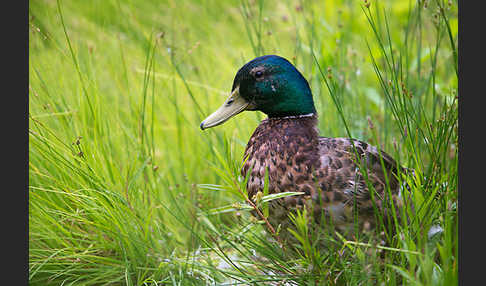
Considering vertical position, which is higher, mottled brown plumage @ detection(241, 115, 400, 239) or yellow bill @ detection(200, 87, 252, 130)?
yellow bill @ detection(200, 87, 252, 130)

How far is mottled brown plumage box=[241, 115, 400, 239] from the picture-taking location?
161 cm

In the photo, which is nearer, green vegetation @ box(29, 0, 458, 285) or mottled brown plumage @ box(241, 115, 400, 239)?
green vegetation @ box(29, 0, 458, 285)

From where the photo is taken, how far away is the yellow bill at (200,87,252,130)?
5.90 feet

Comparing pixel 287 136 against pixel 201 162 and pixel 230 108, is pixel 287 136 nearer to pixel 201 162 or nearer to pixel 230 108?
pixel 230 108

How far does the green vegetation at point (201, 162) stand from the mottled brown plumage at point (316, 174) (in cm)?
9

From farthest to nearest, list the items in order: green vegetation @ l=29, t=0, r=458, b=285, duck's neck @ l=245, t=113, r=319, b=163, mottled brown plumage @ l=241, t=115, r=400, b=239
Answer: duck's neck @ l=245, t=113, r=319, b=163 → mottled brown plumage @ l=241, t=115, r=400, b=239 → green vegetation @ l=29, t=0, r=458, b=285

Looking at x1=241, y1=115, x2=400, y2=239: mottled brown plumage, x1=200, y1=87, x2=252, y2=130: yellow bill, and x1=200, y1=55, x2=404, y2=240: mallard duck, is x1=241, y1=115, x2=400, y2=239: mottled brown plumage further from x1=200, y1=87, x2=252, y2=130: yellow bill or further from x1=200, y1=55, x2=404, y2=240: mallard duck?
x1=200, y1=87, x2=252, y2=130: yellow bill

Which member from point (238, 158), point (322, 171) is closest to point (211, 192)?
point (238, 158)

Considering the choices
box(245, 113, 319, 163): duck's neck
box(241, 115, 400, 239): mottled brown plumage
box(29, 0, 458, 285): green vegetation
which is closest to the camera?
box(29, 0, 458, 285): green vegetation

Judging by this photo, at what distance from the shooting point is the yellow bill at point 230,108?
180 cm

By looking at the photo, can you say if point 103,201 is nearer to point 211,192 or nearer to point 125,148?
point 125,148

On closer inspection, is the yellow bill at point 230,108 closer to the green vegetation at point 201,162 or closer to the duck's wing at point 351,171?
the green vegetation at point 201,162

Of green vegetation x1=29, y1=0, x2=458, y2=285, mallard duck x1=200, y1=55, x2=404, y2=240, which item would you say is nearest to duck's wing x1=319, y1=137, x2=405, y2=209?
mallard duck x1=200, y1=55, x2=404, y2=240

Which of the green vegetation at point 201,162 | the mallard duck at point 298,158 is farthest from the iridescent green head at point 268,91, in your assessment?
the green vegetation at point 201,162
